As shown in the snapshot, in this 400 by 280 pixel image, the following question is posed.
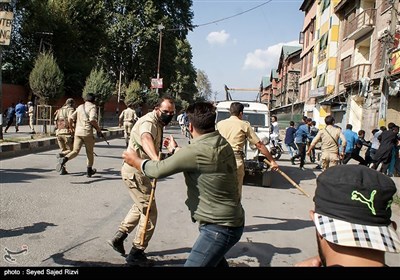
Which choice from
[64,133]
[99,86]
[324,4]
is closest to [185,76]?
[324,4]

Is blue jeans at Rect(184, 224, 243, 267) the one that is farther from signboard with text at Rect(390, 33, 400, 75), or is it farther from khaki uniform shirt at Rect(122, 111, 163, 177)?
signboard with text at Rect(390, 33, 400, 75)

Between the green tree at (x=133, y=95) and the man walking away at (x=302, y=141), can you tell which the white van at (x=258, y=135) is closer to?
the man walking away at (x=302, y=141)

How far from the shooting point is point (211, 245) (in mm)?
2457

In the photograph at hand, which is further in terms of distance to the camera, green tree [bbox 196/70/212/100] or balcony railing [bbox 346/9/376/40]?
green tree [bbox 196/70/212/100]

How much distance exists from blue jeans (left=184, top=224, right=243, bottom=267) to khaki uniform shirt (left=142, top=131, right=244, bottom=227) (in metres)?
0.05

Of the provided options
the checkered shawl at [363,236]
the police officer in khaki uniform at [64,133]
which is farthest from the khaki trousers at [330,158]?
the checkered shawl at [363,236]

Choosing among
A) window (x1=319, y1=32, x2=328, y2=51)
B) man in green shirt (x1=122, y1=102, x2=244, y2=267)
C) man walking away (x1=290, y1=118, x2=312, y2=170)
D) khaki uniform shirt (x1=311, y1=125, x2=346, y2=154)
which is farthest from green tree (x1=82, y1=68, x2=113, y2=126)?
man in green shirt (x1=122, y1=102, x2=244, y2=267)

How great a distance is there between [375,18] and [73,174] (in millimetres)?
18950

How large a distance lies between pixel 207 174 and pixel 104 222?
3.08 meters

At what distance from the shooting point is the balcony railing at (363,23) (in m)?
20.4

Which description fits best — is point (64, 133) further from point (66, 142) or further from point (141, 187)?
point (141, 187)

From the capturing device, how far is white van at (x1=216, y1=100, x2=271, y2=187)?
856 centimetres

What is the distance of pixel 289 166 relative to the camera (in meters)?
12.8
